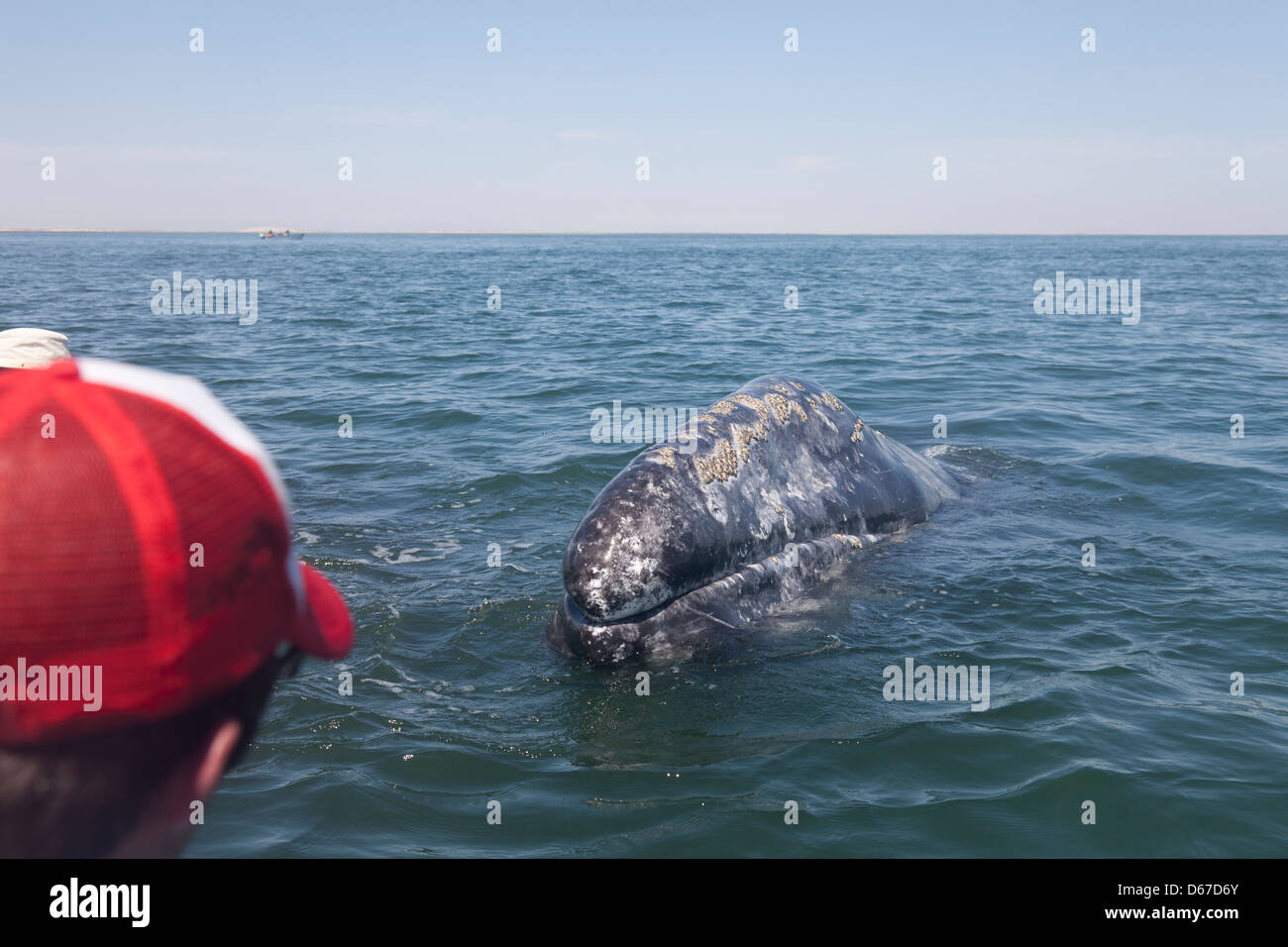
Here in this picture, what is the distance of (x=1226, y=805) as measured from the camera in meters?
4.78

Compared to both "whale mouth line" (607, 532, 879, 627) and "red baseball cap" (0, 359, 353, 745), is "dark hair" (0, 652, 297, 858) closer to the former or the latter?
"red baseball cap" (0, 359, 353, 745)

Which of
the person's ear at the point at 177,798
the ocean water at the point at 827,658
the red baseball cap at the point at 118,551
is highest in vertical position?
the red baseball cap at the point at 118,551

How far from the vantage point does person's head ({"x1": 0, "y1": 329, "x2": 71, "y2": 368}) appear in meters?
1.81

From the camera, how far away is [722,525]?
6410 millimetres

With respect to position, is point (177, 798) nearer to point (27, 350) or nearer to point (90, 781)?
point (90, 781)

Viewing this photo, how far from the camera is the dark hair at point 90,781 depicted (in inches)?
45.6

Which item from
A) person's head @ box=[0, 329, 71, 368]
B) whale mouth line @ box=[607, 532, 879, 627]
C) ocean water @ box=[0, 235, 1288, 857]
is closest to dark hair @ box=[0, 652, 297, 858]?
person's head @ box=[0, 329, 71, 368]

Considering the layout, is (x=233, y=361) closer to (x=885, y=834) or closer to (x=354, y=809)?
(x=354, y=809)

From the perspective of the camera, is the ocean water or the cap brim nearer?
the cap brim

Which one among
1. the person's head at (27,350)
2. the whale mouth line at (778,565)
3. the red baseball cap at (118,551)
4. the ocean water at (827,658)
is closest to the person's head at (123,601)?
the red baseball cap at (118,551)

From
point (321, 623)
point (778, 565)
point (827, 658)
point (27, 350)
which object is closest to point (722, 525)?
point (778, 565)

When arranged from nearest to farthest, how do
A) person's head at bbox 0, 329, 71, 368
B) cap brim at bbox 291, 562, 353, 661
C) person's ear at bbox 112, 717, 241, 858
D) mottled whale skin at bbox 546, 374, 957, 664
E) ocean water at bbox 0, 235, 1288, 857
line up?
person's ear at bbox 112, 717, 241, 858
cap brim at bbox 291, 562, 353, 661
person's head at bbox 0, 329, 71, 368
ocean water at bbox 0, 235, 1288, 857
mottled whale skin at bbox 546, 374, 957, 664

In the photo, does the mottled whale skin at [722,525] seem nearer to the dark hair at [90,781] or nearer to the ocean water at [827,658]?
the ocean water at [827,658]

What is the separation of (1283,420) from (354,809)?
1443cm
